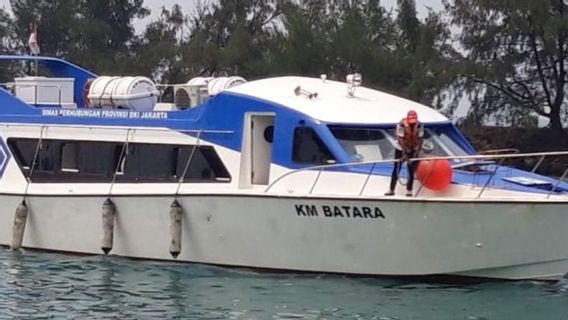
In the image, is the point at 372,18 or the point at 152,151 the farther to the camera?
the point at 372,18

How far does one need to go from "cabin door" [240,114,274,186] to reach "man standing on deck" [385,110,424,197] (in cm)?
204

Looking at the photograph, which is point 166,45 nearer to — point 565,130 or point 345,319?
point 565,130

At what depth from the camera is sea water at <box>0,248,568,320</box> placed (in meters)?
14.4

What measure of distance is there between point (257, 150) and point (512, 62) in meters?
33.5

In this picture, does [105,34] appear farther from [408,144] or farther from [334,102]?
[408,144]

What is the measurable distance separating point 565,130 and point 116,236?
3326 cm

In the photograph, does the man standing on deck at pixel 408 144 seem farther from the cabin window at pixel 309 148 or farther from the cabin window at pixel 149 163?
the cabin window at pixel 149 163

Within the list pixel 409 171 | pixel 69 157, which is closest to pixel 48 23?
pixel 69 157

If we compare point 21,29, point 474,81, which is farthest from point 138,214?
point 21,29

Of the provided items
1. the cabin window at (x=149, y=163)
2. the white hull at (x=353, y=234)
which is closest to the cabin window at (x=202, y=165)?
the cabin window at (x=149, y=163)

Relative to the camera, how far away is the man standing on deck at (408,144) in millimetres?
15469

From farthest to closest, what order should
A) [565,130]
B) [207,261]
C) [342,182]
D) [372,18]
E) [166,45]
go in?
[166,45] → [372,18] → [565,130] → [207,261] → [342,182]

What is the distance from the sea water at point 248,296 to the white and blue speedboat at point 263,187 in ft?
0.75

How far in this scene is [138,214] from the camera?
17391mm
